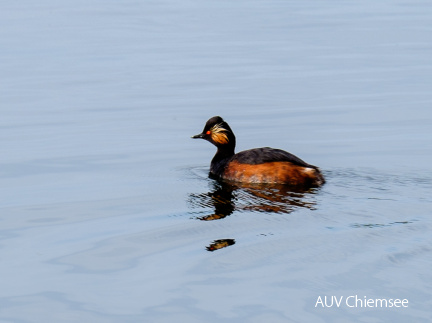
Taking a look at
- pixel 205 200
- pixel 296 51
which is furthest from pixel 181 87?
pixel 205 200

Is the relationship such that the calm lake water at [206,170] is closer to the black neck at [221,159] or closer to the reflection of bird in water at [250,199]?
the reflection of bird in water at [250,199]

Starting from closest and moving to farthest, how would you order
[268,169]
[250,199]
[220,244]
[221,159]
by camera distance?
[220,244] < [250,199] < [268,169] < [221,159]

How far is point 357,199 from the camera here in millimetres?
11445

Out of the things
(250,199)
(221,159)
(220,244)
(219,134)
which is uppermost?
(219,134)

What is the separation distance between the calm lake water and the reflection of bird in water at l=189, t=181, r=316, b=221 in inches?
2.1

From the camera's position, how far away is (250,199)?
11.9 metres

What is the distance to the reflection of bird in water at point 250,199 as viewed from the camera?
36.8ft

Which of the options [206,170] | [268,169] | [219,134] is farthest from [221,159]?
[268,169]

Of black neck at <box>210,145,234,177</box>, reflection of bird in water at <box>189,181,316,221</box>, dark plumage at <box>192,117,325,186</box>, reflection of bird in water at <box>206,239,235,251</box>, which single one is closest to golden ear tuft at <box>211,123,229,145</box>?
black neck at <box>210,145,234,177</box>

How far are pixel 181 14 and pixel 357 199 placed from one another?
69.9 ft

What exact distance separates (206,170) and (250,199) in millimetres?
2284

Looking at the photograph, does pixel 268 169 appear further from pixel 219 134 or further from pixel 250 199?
pixel 219 134

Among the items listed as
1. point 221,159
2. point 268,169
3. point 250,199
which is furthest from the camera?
point 221,159

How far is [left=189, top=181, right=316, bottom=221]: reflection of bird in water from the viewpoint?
11227 mm
